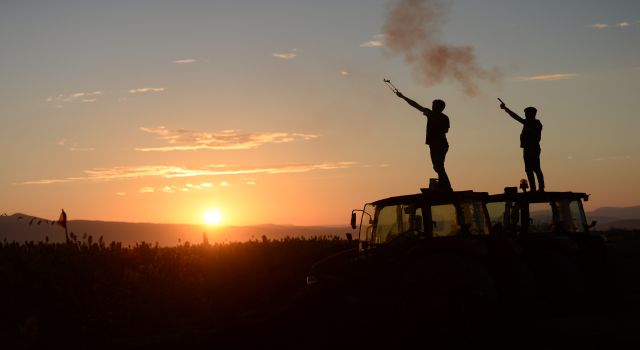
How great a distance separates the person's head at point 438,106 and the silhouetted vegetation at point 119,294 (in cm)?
655

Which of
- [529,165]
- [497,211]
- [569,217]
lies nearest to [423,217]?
[497,211]

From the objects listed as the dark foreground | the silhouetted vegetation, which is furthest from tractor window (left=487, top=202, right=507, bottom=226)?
the silhouetted vegetation

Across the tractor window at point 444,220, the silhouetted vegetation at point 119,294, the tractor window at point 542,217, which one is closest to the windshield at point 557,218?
the tractor window at point 542,217

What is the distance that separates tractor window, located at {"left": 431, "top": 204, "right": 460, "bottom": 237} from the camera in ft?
48.8

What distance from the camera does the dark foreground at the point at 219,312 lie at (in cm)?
1364

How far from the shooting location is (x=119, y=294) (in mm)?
20625

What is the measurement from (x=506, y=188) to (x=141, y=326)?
9685 mm

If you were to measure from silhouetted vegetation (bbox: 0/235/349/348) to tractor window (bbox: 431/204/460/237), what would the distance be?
503cm

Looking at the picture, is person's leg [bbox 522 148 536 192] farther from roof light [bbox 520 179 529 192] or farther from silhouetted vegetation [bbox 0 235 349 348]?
silhouetted vegetation [bbox 0 235 349 348]

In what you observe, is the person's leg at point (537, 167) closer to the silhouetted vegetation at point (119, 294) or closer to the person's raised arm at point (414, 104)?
the person's raised arm at point (414, 104)

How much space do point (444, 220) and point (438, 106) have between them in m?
3.23

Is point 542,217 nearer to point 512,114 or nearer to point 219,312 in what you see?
point 512,114

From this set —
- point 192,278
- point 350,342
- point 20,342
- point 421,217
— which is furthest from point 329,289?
point 192,278

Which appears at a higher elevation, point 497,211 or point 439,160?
point 439,160
